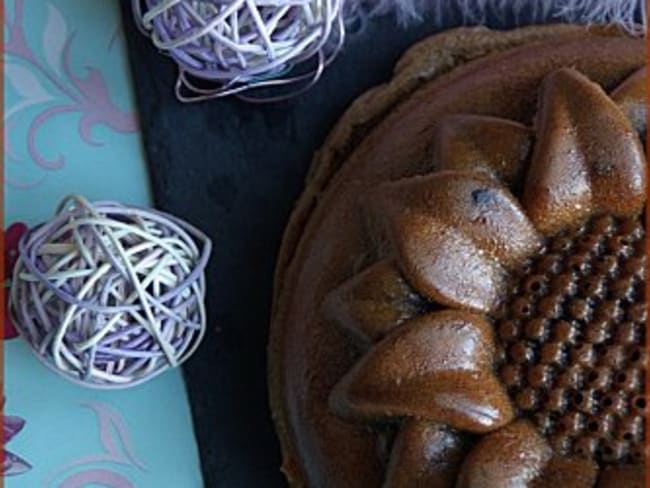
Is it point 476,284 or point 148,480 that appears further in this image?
point 148,480

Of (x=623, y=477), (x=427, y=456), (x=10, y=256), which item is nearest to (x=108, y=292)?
(x=10, y=256)

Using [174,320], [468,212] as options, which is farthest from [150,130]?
[468,212]

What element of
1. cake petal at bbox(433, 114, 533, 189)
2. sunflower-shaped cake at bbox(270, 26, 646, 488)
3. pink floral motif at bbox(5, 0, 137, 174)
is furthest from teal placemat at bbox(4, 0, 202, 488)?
cake petal at bbox(433, 114, 533, 189)

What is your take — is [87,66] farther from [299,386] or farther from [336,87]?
[299,386]

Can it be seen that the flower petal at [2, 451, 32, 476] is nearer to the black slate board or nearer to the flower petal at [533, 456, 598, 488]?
the black slate board

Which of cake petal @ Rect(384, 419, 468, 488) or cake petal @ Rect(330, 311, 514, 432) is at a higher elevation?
cake petal @ Rect(330, 311, 514, 432)

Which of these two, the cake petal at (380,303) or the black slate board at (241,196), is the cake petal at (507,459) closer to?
the cake petal at (380,303)
